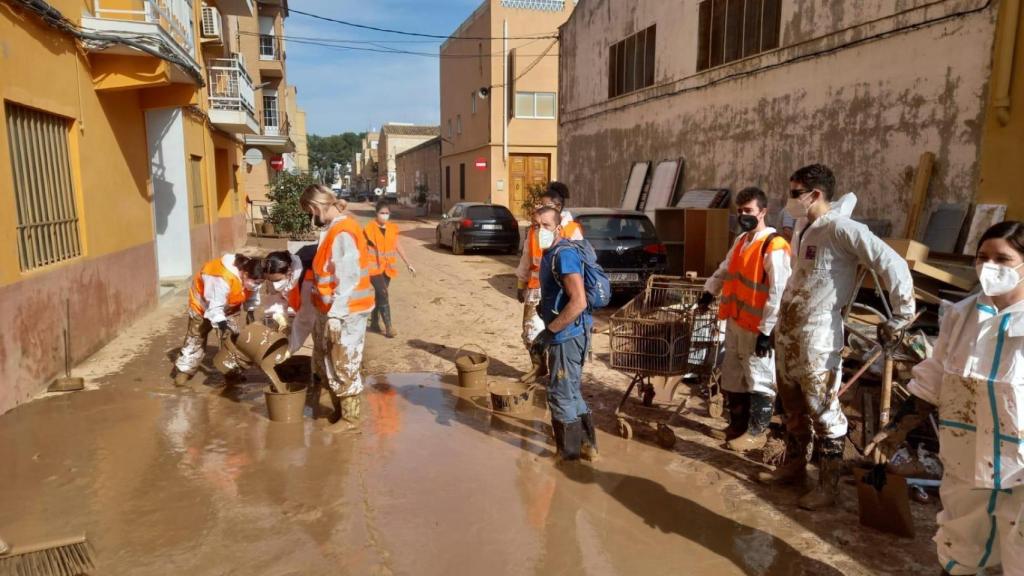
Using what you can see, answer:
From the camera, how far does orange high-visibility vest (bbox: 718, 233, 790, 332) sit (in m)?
4.67

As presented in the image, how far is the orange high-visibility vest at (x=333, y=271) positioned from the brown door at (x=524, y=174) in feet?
78.3

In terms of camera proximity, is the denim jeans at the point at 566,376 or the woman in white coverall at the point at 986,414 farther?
the denim jeans at the point at 566,376

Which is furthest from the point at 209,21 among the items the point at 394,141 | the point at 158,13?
the point at 394,141

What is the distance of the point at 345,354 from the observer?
5.26 metres

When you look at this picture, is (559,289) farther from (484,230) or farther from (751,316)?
(484,230)

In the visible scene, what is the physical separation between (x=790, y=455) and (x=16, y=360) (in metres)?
6.05

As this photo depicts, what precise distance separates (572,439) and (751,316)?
1514 mm

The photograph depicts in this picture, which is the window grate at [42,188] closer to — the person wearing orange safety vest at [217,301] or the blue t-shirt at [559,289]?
the person wearing orange safety vest at [217,301]

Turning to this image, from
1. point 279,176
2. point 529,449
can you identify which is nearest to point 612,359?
point 529,449

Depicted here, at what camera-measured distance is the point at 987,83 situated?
25.8 ft

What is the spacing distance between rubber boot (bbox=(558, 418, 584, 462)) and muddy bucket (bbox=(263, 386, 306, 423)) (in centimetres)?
226

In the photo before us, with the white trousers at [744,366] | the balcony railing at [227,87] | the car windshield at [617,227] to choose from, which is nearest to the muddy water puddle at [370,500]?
the white trousers at [744,366]

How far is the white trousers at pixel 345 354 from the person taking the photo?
17.2 ft

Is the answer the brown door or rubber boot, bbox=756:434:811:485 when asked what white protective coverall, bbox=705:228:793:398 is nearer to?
rubber boot, bbox=756:434:811:485
